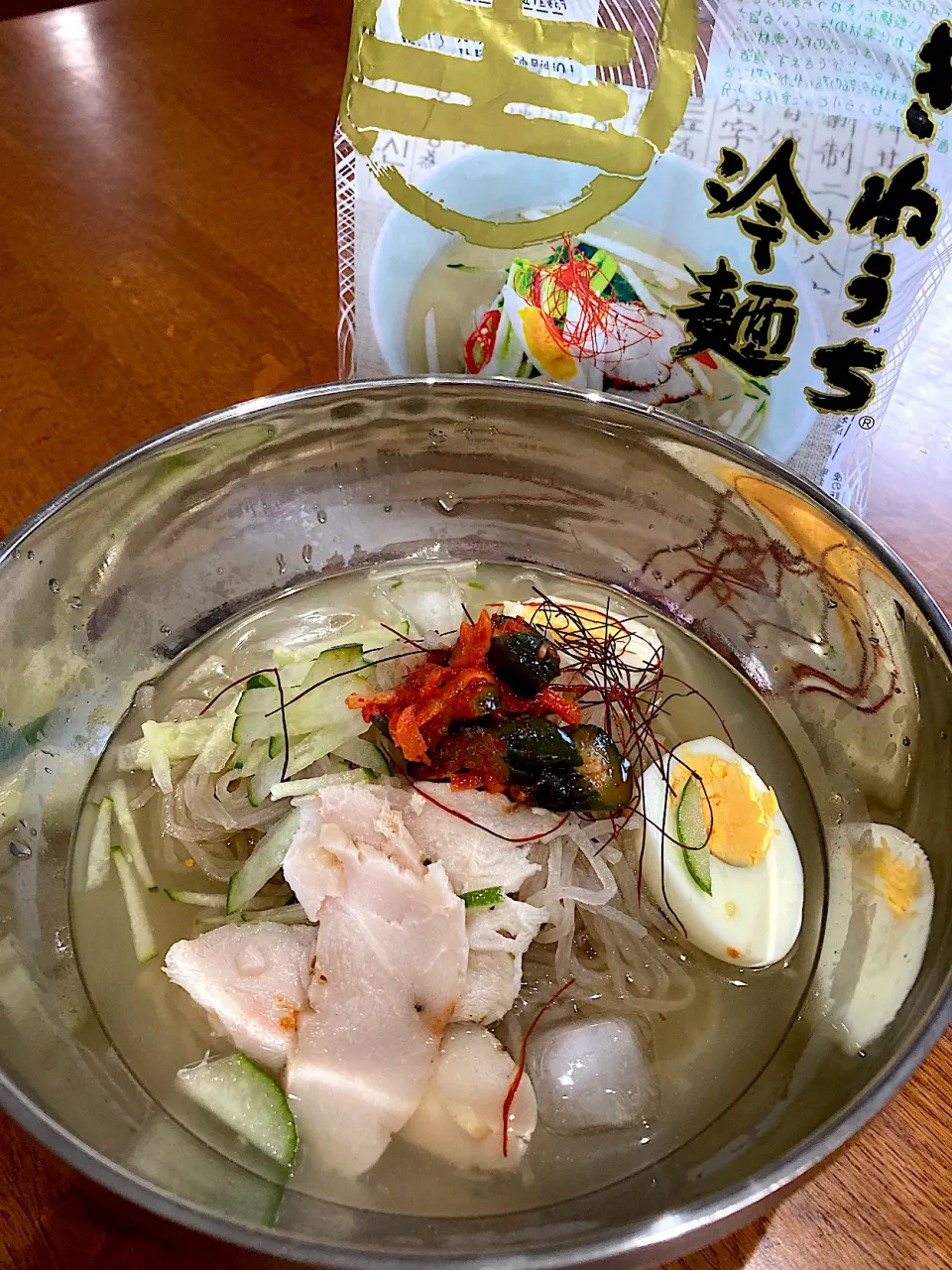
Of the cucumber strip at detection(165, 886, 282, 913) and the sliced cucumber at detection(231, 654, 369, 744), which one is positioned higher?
the sliced cucumber at detection(231, 654, 369, 744)

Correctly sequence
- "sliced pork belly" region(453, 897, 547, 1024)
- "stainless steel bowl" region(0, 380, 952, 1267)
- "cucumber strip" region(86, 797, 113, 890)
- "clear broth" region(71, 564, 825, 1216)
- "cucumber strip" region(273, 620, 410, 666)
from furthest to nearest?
1. "cucumber strip" region(273, 620, 410, 666)
2. "cucumber strip" region(86, 797, 113, 890)
3. "sliced pork belly" region(453, 897, 547, 1024)
4. "clear broth" region(71, 564, 825, 1216)
5. "stainless steel bowl" region(0, 380, 952, 1267)

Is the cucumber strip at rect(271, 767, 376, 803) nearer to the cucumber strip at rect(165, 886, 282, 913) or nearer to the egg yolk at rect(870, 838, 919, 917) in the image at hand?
the cucumber strip at rect(165, 886, 282, 913)

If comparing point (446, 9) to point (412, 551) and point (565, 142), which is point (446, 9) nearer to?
point (565, 142)

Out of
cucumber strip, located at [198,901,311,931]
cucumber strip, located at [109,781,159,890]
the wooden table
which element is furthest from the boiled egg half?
cucumber strip, located at [109,781,159,890]

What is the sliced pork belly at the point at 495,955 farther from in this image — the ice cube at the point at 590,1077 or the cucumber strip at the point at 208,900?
the cucumber strip at the point at 208,900

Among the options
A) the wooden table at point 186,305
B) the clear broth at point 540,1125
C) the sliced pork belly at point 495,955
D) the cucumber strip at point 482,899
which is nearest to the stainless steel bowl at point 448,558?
the clear broth at point 540,1125

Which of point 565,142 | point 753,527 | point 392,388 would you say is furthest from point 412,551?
point 565,142

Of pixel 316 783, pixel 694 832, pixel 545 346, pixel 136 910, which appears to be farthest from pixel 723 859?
pixel 545 346
